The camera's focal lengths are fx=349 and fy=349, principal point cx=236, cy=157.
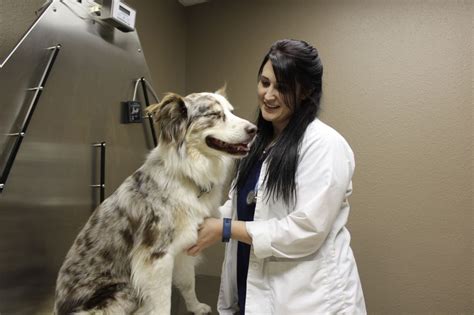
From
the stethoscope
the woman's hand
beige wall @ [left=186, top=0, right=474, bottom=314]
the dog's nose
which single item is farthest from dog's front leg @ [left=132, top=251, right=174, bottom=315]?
beige wall @ [left=186, top=0, right=474, bottom=314]

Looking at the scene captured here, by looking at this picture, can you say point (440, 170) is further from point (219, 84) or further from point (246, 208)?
point (219, 84)

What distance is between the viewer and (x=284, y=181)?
1.32 m

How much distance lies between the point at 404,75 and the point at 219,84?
146cm

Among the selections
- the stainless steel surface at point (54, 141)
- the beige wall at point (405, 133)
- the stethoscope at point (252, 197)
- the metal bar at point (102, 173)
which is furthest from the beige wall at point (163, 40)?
the stethoscope at point (252, 197)

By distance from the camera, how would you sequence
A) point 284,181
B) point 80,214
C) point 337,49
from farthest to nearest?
point 337,49, point 80,214, point 284,181

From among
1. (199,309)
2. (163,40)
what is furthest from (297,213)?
(163,40)

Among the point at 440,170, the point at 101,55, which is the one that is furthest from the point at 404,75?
the point at 101,55

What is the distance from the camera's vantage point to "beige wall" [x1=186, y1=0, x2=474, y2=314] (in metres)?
2.31

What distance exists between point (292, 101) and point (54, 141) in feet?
3.36

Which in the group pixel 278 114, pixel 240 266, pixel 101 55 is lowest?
pixel 240 266

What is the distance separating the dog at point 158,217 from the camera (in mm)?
1299

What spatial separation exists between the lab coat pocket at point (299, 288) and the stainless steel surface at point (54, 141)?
96 centimetres

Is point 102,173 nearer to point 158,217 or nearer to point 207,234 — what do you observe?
point 158,217

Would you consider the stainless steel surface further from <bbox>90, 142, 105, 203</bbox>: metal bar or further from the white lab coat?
the white lab coat
